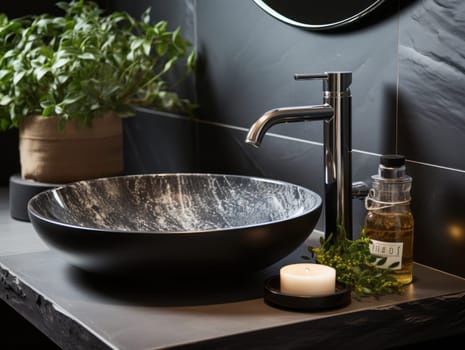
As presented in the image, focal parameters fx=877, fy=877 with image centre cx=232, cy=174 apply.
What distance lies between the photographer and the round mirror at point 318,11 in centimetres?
152

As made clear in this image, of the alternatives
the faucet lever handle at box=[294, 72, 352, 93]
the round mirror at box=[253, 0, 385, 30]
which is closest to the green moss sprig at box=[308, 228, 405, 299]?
the faucet lever handle at box=[294, 72, 352, 93]

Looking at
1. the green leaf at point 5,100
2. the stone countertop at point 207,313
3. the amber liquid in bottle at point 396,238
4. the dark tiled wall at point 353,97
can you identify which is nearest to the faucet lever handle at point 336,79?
the dark tiled wall at point 353,97

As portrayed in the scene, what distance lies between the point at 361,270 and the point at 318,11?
529mm

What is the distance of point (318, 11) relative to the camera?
1617 mm

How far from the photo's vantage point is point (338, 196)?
1466 millimetres

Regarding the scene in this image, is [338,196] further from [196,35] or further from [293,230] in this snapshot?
[196,35]

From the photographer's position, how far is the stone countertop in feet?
3.82

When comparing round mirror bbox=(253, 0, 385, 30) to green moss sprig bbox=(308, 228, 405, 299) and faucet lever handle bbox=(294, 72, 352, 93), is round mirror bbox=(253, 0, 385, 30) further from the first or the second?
green moss sprig bbox=(308, 228, 405, 299)

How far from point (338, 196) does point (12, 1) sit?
1.34m

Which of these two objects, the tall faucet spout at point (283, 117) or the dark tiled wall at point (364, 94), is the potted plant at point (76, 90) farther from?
the tall faucet spout at point (283, 117)

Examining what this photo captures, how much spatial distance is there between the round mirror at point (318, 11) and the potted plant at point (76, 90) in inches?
15.0

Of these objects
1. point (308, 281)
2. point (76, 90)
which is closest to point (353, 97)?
point (308, 281)

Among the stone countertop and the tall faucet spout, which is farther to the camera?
the tall faucet spout

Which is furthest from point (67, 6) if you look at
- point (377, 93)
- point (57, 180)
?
point (377, 93)
